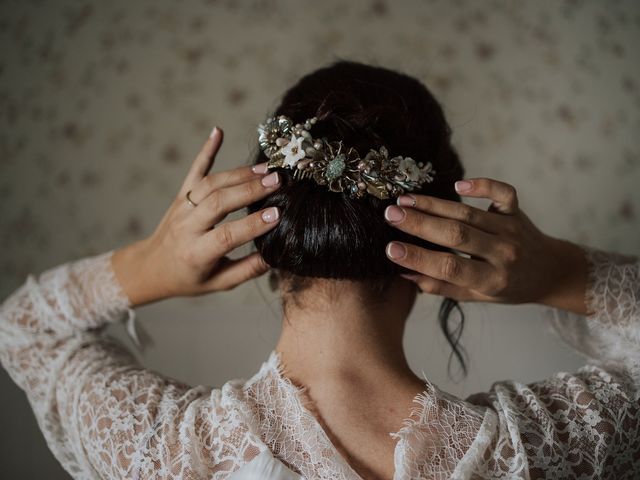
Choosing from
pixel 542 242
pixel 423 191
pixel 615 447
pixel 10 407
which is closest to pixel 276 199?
pixel 423 191

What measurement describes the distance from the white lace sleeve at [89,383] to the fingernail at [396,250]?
39 cm

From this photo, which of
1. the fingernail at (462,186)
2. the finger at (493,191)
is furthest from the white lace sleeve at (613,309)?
the fingernail at (462,186)

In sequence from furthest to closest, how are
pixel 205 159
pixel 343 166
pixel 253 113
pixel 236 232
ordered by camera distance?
pixel 253 113 < pixel 205 159 < pixel 236 232 < pixel 343 166

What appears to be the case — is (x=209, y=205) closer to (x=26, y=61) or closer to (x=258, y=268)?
(x=258, y=268)

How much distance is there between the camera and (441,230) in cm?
79

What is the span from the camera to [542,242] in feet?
3.16

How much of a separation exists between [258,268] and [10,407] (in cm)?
119

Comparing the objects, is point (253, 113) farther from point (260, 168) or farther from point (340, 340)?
point (340, 340)

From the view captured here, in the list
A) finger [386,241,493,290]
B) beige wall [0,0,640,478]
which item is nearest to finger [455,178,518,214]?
finger [386,241,493,290]

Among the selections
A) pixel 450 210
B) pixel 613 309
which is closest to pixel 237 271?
pixel 450 210

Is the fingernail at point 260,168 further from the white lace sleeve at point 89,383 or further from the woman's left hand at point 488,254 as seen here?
the white lace sleeve at point 89,383

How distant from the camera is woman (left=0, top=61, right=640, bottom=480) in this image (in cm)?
77

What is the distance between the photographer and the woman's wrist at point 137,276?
1.04 meters

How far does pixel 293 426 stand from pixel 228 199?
1.23 ft
